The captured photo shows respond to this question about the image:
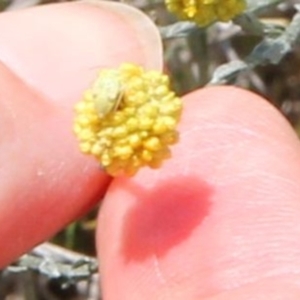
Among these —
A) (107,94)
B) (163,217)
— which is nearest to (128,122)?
(107,94)

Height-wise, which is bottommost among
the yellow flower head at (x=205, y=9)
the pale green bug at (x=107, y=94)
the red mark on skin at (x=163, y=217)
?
the red mark on skin at (x=163, y=217)

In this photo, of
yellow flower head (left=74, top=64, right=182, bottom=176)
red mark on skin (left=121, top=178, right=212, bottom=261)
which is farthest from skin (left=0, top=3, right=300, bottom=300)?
yellow flower head (left=74, top=64, right=182, bottom=176)

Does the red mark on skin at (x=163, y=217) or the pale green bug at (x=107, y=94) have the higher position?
the pale green bug at (x=107, y=94)

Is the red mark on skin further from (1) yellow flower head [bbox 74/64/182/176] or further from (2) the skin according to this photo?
(1) yellow flower head [bbox 74/64/182/176]

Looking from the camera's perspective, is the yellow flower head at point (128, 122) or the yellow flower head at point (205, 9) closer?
the yellow flower head at point (128, 122)

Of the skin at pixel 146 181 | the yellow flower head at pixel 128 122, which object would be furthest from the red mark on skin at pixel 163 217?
the yellow flower head at pixel 128 122

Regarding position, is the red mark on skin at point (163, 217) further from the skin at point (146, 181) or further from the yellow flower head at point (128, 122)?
the yellow flower head at point (128, 122)

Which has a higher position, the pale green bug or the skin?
the pale green bug

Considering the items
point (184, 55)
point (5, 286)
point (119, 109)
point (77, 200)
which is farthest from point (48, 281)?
point (119, 109)
